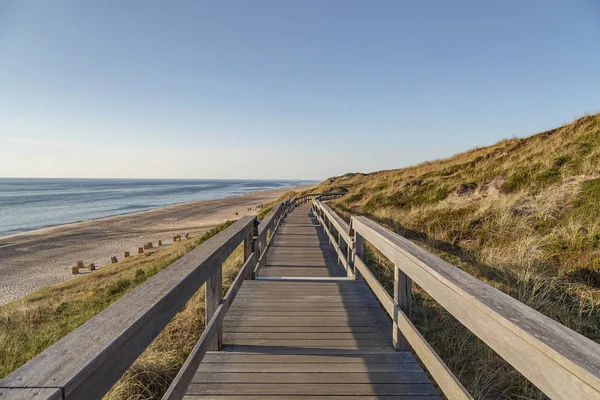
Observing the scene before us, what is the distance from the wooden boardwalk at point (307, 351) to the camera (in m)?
2.35

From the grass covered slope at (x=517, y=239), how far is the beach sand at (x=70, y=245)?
18.4 metres

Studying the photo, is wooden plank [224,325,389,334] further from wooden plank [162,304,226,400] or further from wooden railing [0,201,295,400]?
wooden railing [0,201,295,400]

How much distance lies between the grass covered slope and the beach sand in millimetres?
18449

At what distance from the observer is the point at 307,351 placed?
2.89 metres

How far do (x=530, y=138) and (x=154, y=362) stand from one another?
18.5 m

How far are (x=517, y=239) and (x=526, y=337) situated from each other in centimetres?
591

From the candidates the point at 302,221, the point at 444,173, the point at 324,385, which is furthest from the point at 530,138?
the point at 324,385

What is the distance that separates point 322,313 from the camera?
149 inches

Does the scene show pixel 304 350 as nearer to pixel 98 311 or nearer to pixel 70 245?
pixel 98 311

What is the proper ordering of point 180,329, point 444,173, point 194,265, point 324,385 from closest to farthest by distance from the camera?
point 194,265
point 324,385
point 180,329
point 444,173

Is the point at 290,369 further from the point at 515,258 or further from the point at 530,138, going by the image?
the point at 530,138

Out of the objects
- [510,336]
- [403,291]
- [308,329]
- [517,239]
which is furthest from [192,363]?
[517,239]

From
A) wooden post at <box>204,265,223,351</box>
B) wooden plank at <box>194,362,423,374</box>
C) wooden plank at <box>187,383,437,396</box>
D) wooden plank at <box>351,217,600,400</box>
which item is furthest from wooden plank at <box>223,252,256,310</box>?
wooden plank at <box>351,217,600,400</box>

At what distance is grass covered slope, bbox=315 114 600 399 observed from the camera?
3602 millimetres
